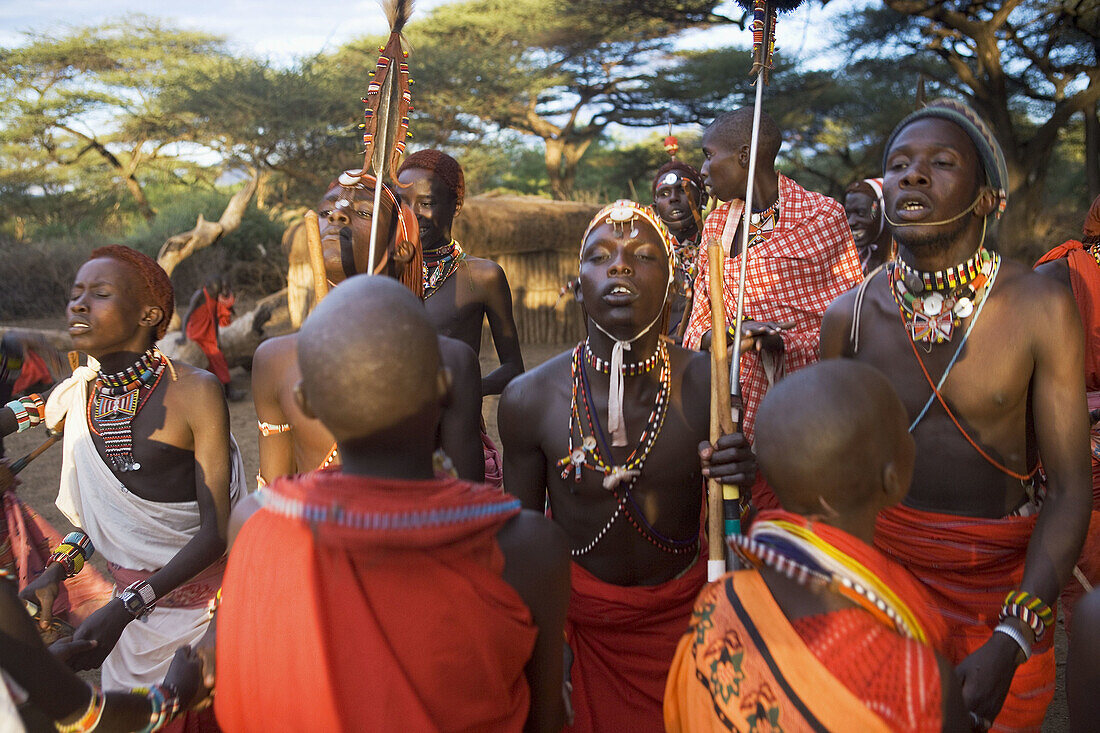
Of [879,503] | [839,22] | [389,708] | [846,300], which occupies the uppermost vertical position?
[839,22]

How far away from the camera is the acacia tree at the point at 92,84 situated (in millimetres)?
23125

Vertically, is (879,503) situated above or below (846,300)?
below

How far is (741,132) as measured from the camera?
3979 millimetres

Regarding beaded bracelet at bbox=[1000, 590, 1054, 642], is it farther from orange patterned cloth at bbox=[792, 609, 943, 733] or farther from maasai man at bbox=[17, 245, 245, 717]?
maasai man at bbox=[17, 245, 245, 717]

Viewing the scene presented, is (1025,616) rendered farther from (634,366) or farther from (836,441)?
(634,366)

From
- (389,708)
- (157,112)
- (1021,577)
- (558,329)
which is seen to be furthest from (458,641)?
(157,112)

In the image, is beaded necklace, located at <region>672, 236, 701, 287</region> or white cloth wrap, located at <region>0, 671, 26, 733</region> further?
beaded necklace, located at <region>672, 236, 701, 287</region>

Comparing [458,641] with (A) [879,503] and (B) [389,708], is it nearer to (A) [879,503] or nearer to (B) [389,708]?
(B) [389,708]

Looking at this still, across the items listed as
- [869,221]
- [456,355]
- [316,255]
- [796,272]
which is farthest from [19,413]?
[869,221]

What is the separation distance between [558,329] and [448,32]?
1334 centimetres

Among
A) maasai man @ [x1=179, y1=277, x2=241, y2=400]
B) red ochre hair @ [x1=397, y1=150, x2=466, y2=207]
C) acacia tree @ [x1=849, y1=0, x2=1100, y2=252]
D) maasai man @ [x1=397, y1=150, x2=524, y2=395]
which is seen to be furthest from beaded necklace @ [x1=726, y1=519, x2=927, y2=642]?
acacia tree @ [x1=849, y1=0, x2=1100, y2=252]

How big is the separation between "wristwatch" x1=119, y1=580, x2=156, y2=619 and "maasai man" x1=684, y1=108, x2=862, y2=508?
7.58ft

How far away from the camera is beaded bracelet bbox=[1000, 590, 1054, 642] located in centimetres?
212

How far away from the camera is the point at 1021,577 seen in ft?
7.96
